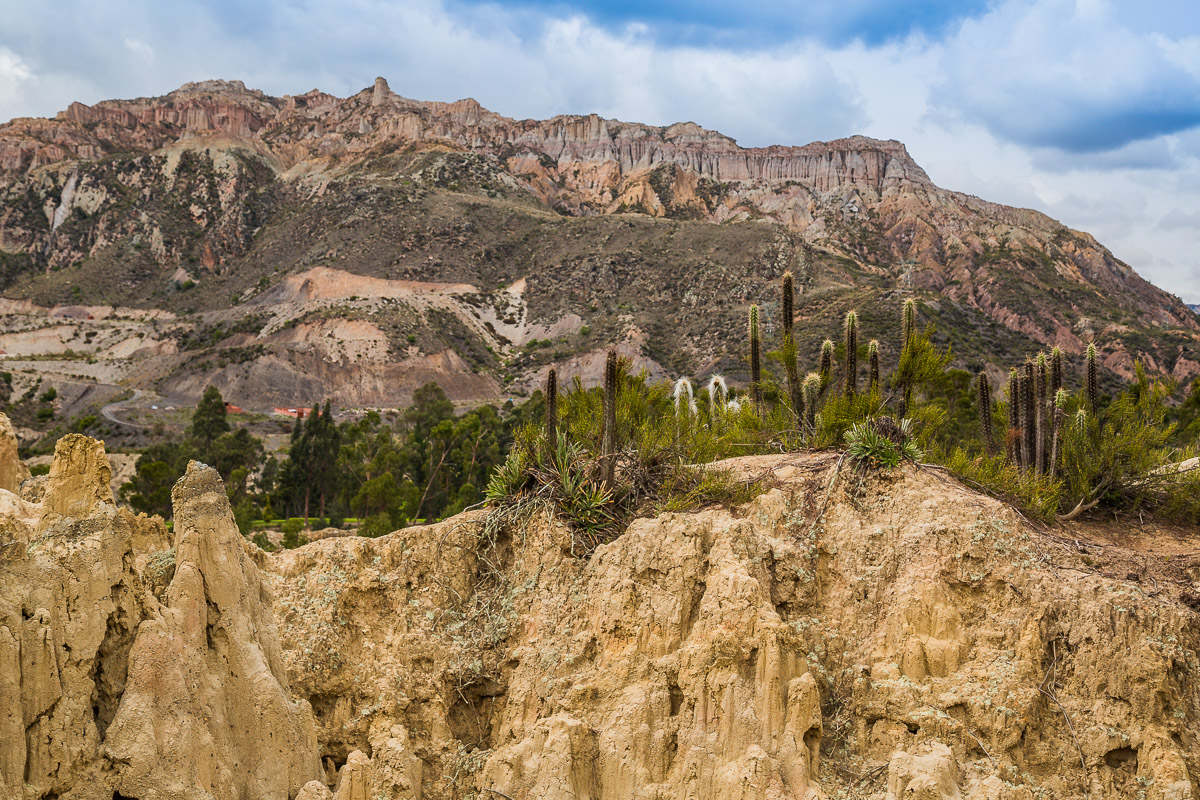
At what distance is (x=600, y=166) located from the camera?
622ft

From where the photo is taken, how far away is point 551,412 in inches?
453

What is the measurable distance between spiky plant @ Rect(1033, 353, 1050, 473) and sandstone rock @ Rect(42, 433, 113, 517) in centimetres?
1344

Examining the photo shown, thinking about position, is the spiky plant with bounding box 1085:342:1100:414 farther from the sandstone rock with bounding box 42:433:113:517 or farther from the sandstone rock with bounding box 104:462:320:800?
the sandstone rock with bounding box 42:433:113:517

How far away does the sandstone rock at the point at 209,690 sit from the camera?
5934mm

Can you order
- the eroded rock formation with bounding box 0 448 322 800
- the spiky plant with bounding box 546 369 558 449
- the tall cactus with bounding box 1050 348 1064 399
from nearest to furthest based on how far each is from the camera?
the eroded rock formation with bounding box 0 448 322 800
the spiky plant with bounding box 546 369 558 449
the tall cactus with bounding box 1050 348 1064 399

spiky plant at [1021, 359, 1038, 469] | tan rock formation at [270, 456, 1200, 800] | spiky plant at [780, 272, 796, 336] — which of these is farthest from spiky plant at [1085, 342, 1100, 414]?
tan rock formation at [270, 456, 1200, 800]

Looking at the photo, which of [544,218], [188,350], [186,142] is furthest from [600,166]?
[188,350]

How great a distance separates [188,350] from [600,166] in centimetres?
11384

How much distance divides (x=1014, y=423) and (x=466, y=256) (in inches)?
4175

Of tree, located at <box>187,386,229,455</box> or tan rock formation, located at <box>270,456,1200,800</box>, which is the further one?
tree, located at <box>187,386,229,455</box>

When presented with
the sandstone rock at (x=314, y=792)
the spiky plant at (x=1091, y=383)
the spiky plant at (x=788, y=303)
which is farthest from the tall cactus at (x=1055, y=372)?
the sandstone rock at (x=314, y=792)

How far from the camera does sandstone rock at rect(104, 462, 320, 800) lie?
5934mm

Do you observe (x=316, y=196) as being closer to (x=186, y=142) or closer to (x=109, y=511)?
(x=186, y=142)

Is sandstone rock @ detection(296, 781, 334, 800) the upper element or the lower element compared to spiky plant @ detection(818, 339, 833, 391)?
lower
